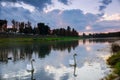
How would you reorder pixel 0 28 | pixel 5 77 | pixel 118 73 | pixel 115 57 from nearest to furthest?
pixel 118 73
pixel 5 77
pixel 115 57
pixel 0 28

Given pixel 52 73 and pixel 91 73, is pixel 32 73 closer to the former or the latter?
pixel 52 73

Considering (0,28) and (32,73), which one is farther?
(0,28)

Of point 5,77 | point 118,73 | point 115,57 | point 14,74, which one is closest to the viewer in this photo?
point 118,73

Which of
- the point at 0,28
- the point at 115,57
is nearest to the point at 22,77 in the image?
the point at 115,57

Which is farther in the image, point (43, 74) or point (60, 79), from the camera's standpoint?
point (43, 74)

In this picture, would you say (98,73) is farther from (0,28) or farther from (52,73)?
(0,28)

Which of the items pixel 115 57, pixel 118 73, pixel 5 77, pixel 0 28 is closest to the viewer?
pixel 118 73

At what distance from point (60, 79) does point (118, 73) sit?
278 inches

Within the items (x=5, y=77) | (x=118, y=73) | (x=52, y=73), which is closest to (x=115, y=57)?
(x=52, y=73)

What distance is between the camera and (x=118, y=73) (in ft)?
98.8

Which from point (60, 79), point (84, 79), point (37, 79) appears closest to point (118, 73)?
point (84, 79)

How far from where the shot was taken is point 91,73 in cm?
3797

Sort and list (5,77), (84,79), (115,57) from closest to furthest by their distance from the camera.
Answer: (84,79) → (5,77) → (115,57)

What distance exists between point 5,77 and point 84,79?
9523 millimetres
